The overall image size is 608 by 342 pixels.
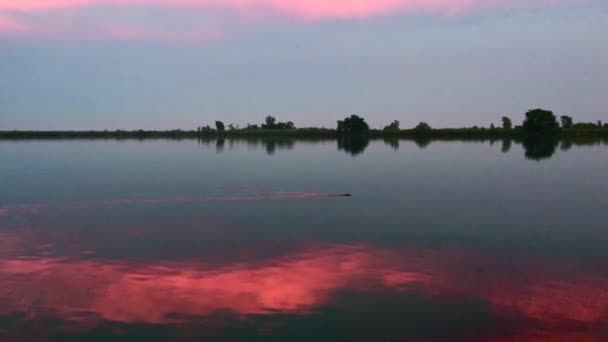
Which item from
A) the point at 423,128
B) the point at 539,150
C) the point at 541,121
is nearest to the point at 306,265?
the point at 539,150

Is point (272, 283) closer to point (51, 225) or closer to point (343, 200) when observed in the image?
point (51, 225)

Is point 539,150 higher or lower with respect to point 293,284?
higher

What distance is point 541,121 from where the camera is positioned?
162625mm

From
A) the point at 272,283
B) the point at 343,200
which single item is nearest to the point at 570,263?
the point at 272,283

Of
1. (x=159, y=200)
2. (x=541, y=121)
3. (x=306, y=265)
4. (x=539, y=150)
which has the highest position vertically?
(x=541, y=121)

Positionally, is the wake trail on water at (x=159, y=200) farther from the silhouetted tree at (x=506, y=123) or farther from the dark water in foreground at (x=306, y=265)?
the silhouetted tree at (x=506, y=123)

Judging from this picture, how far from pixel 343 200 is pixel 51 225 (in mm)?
17219

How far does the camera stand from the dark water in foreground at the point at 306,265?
43.3ft

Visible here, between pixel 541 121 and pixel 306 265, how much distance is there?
533ft

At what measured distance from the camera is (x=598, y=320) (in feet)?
43.4

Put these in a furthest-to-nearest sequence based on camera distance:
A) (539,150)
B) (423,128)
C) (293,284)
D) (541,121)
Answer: (423,128)
(541,121)
(539,150)
(293,284)

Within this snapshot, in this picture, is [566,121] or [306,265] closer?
[306,265]

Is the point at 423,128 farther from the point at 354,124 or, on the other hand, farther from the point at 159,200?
the point at 159,200

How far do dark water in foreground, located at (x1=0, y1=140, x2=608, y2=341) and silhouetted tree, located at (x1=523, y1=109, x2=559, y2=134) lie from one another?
135979 millimetres
